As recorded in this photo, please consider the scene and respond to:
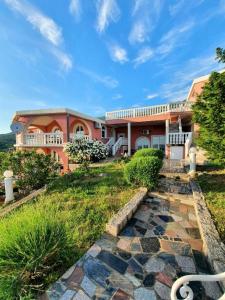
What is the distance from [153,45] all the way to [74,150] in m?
10.8

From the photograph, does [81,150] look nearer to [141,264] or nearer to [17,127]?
[17,127]

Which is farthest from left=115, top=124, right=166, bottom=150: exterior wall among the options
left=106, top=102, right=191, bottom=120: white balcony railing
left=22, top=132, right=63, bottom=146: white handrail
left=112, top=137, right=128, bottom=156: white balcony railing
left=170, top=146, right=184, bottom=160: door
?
left=22, top=132, right=63, bottom=146: white handrail

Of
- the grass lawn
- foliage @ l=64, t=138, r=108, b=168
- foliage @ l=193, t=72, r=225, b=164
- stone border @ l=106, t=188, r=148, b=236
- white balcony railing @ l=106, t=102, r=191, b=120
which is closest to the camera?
stone border @ l=106, t=188, r=148, b=236

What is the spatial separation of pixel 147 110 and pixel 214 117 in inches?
430

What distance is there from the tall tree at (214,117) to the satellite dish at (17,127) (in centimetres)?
1244

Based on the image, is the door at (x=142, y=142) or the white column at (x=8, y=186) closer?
the white column at (x=8, y=186)

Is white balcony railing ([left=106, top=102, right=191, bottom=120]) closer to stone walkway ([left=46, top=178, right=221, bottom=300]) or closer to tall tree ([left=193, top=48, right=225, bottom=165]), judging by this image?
tall tree ([left=193, top=48, right=225, bottom=165])

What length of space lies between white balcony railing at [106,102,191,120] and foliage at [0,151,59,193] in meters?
10.4

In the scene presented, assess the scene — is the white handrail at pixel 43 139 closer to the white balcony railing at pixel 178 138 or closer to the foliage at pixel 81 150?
the foliage at pixel 81 150

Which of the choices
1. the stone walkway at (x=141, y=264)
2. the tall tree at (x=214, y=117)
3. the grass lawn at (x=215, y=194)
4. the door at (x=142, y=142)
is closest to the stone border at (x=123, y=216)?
the stone walkway at (x=141, y=264)

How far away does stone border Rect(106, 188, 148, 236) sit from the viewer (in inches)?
133

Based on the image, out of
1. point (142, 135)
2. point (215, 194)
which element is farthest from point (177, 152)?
point (215, 194)

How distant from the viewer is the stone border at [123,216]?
11.1ft

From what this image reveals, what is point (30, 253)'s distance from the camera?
7.24 ft
